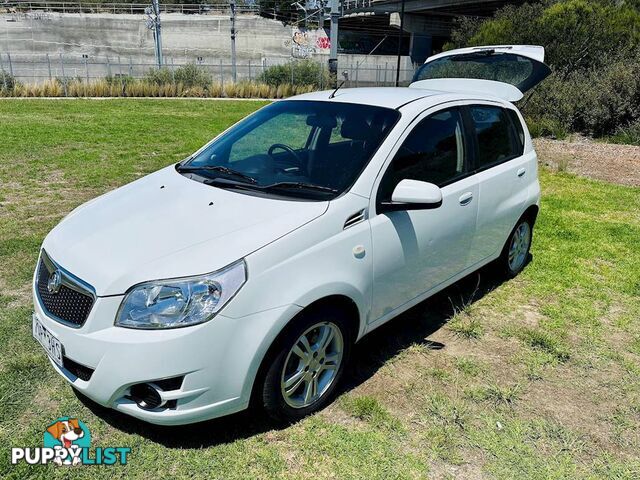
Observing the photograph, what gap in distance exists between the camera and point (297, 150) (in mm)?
3426

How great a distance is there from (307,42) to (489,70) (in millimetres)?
55954

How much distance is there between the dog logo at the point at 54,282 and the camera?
8.59 ft

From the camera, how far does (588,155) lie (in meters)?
10.9

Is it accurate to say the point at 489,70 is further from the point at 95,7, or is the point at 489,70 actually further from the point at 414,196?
the point at 95,7

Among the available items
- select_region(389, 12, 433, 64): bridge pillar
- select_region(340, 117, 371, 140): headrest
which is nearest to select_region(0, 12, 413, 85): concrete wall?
select_region(389, 12, 433, 64): bridge pillar

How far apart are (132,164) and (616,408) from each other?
7884mm

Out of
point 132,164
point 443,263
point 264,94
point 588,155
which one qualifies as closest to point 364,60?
point 264,94

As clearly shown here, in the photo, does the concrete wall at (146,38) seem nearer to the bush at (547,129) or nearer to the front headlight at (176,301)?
the bush at (547,129)

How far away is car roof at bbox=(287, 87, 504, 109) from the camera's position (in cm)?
356

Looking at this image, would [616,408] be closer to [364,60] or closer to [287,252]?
[287,252]

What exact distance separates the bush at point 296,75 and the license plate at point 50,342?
83.4 ft

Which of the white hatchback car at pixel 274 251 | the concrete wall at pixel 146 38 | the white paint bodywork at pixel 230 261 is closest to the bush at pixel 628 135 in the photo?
the white hatchback car at pixel 274 251

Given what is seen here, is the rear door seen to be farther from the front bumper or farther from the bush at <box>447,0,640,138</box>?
the bush at <box>447,0,640,138</box>

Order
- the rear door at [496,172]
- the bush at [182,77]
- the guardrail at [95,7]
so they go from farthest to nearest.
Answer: the guardrail at [95,7] < the bush at [182,77] < the rear door at [496,172]
